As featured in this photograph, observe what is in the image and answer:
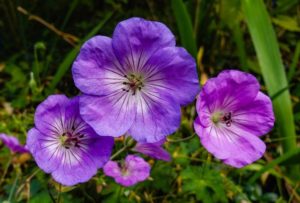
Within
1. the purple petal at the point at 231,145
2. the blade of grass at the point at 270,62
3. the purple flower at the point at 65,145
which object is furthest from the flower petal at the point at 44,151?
the blade of grass at the point at 270,62

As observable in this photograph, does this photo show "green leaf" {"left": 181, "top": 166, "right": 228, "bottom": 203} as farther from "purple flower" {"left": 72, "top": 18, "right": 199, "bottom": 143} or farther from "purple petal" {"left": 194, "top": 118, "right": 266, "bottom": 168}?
"purple flower" {"left": 72, "top": 18, "right": 199, "bottom": 143}

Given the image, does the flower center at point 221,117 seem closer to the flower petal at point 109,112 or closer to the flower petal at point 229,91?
the flower petal at point 229,91

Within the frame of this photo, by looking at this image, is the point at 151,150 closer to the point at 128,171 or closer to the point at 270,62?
the point at 128,171

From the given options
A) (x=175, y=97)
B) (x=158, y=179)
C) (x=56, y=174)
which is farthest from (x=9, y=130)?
(x=175, y=97)

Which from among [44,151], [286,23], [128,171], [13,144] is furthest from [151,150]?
[286,23]

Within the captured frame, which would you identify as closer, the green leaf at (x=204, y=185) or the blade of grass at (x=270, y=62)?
the green leaf at (x=204, y=185)

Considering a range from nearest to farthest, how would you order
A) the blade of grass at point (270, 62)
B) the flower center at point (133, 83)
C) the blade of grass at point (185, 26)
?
1. the flower center at point (133, 83)
2. the blade of grass at point (185, 26)
3. the blade of grass at point (270, 62)

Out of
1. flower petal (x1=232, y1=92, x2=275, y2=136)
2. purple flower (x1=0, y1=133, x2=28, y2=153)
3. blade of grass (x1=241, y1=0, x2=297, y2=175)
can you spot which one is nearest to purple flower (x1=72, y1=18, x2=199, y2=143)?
flower petal (x1=232, y1=92, x2=275, y2=136)
